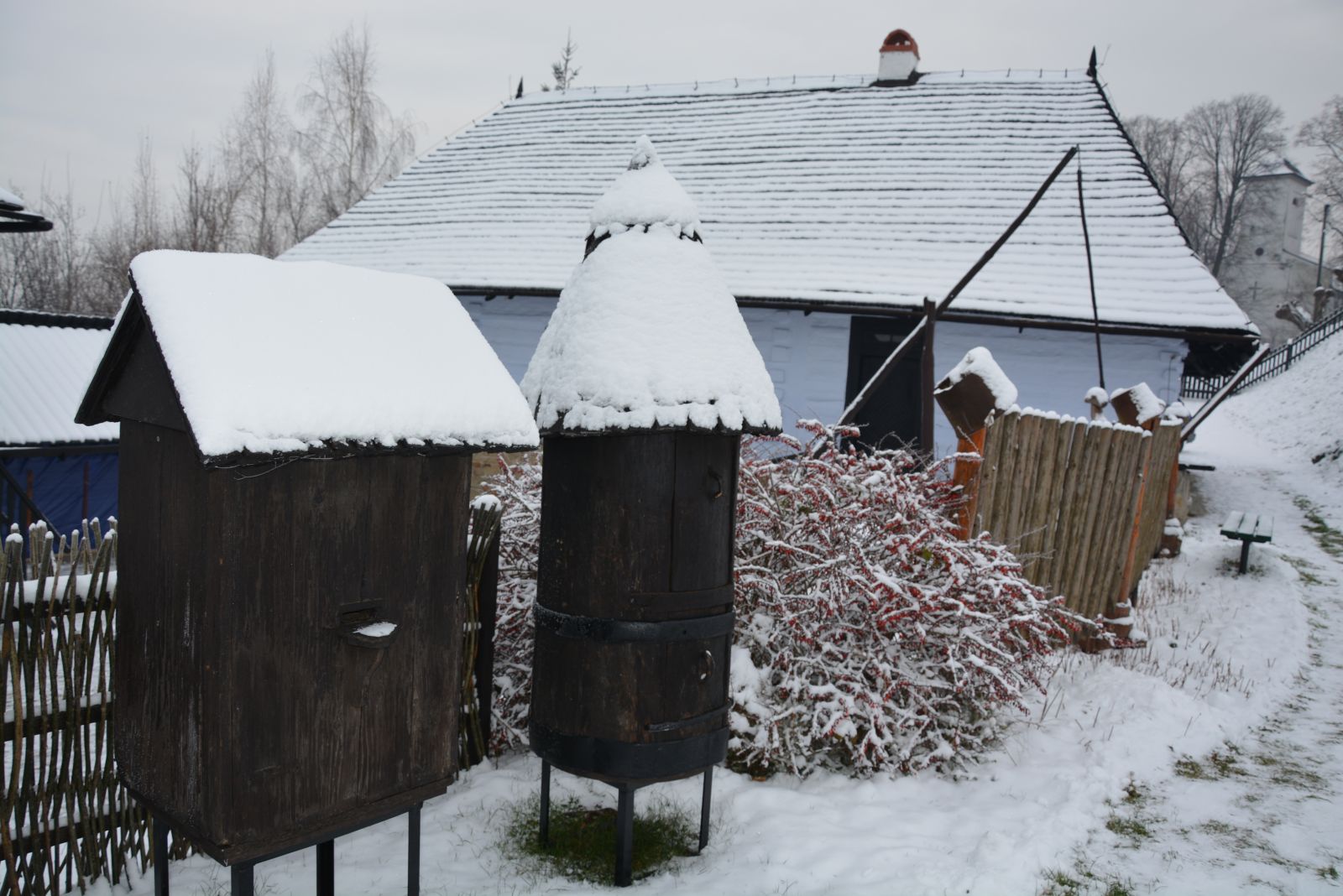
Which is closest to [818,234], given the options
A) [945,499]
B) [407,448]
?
[945,499]

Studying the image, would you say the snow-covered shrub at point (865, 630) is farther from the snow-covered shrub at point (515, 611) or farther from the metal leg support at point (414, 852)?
the metal leg support at point (414, 852)

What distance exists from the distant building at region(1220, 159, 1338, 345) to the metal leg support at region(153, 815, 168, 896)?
182ft

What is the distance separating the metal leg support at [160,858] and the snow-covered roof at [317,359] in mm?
1486

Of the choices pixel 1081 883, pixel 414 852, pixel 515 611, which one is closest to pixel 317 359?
pixel 414 852

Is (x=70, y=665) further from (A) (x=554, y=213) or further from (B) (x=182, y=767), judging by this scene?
(A) (x=554, y=213)

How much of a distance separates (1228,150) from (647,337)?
2205 inches

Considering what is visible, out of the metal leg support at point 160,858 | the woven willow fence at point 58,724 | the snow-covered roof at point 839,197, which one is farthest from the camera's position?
the snow-covered roof at point 839,197

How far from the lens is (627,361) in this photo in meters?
3.28

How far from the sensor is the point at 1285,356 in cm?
2886

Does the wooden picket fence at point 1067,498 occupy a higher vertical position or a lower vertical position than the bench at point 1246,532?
higher

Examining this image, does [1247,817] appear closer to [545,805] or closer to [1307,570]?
[545,805]

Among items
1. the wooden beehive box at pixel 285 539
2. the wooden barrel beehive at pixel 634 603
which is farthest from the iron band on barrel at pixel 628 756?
the wooden beehive box at pixel 285 539

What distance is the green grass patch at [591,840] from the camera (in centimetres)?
351

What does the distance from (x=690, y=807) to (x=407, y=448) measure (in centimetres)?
231
